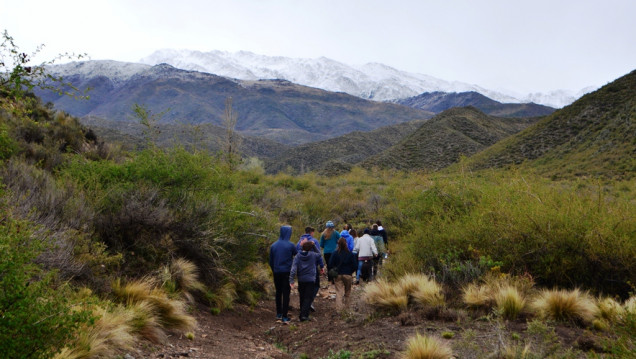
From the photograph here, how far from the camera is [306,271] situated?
835cm

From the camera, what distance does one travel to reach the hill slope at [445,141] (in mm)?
55456

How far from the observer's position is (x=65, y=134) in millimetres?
15602

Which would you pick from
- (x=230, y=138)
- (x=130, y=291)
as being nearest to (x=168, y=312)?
(x=130, y=291)

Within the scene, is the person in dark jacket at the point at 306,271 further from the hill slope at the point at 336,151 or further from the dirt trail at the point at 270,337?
the hill slope at the point at 336,151

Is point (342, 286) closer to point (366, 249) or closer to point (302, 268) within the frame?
point (302, 268)

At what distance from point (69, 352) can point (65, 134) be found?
14110mm

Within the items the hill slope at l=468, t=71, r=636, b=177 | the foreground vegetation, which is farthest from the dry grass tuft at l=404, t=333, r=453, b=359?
the hill slope at l=468, t=71, r=636, b=177

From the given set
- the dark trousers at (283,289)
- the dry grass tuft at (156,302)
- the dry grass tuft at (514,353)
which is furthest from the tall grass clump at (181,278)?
the dry grass tuft at (514,353)

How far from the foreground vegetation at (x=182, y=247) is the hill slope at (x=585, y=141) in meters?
28.8

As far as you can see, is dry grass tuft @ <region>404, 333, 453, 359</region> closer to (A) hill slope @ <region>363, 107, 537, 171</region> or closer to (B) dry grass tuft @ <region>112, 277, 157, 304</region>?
(B) dry grass tuft @ <region>112, 277, 157, 304</region>

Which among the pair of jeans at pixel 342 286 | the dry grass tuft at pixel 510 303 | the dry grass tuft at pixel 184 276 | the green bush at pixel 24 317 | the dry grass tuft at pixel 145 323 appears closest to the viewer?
the green bush at pixel 24 317

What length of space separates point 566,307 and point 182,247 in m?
6.88

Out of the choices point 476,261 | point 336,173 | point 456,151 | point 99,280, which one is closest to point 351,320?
point 476,261

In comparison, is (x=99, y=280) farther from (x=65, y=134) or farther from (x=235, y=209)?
(x=65, y=134)
